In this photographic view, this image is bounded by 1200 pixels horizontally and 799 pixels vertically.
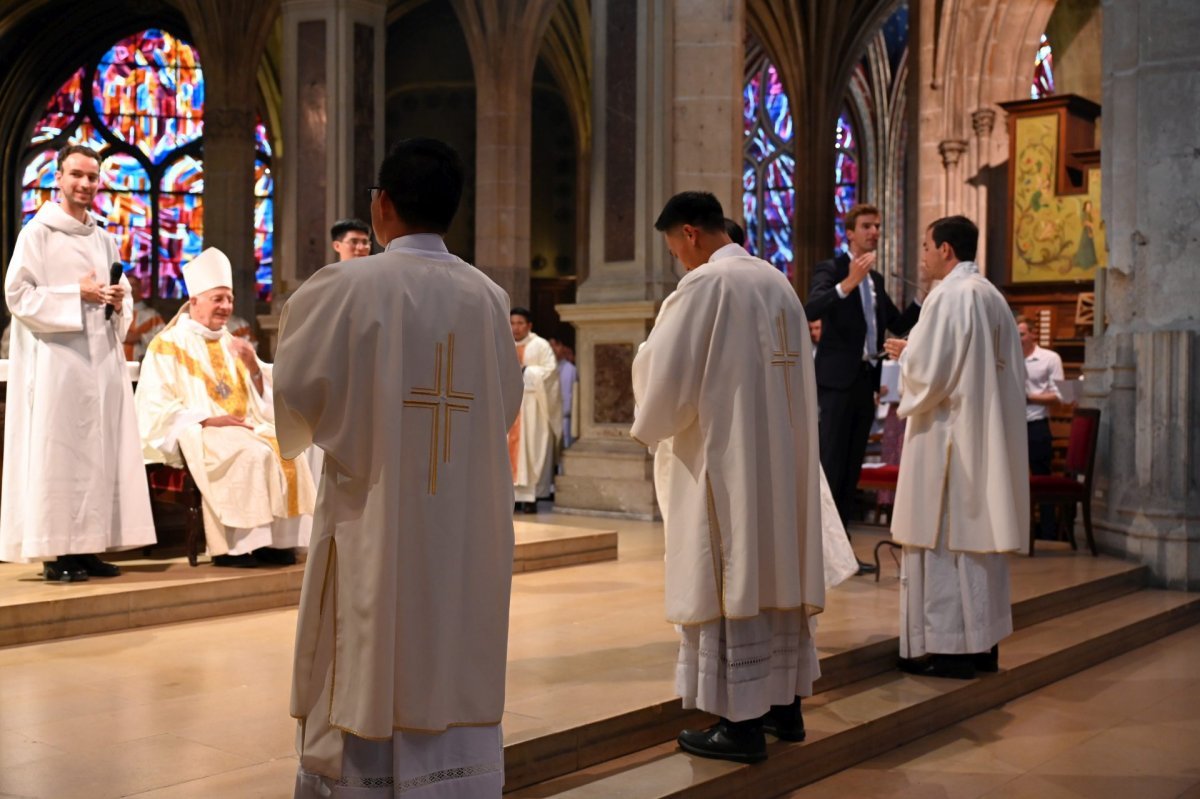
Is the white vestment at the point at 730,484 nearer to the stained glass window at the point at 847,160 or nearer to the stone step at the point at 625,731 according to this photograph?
the stone step at the point at 625,731

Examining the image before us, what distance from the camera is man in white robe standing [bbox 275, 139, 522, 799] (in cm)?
270

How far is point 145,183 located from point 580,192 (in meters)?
7.61

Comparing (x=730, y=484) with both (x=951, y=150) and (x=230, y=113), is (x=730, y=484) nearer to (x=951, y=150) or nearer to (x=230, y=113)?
(x=951, y=150)

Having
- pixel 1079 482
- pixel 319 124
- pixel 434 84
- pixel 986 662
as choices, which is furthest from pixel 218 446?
pixel 434 84

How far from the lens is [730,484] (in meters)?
3.80

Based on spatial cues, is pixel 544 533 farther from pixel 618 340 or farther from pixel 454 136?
pixel 454 136

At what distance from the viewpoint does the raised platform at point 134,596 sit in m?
5.10

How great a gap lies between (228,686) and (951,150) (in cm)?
1292

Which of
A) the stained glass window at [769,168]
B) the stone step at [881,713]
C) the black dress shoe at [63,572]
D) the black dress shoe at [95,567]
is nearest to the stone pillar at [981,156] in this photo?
the stone step at [881,713]

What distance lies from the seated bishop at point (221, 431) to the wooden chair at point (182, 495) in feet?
0.20

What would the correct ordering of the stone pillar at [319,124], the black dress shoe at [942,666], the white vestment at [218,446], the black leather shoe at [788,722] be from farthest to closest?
the stone pillar at [319,124] → the white vestment at [218,446] → the black dress shoe at [942,666] → the black leather shoe at [788,722]

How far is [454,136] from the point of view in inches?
855

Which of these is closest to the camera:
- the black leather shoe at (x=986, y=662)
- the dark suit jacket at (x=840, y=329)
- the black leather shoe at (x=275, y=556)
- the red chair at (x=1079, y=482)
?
the black leather shoe at (x=986, y=662)

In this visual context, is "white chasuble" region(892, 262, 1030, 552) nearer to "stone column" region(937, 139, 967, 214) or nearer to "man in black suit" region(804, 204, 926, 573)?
"man in black suit" region(804, 204, 926, 573)
